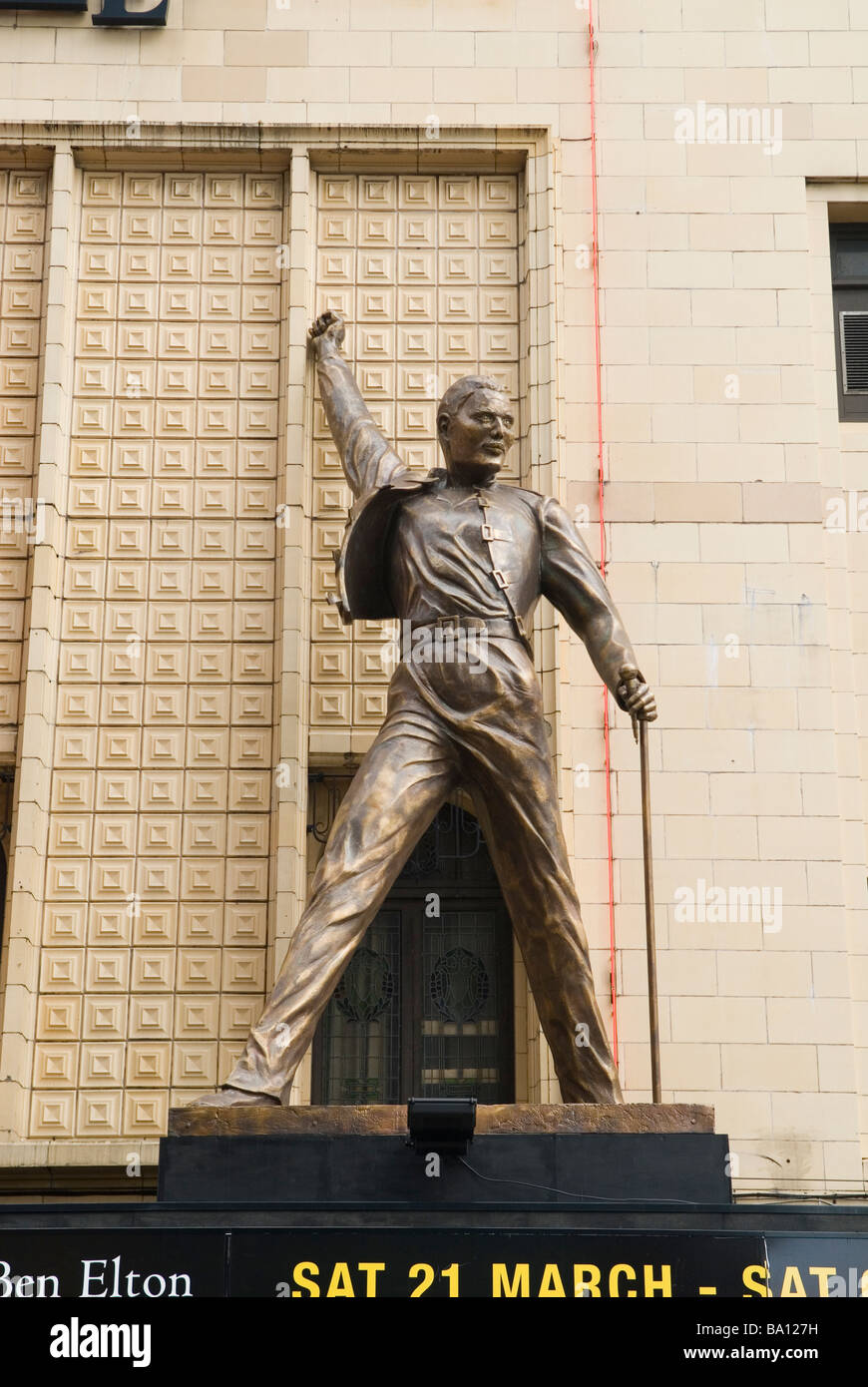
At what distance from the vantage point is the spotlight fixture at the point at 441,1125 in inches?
351

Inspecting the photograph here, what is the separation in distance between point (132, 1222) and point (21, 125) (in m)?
8.38

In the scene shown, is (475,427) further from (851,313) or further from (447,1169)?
(851,313)

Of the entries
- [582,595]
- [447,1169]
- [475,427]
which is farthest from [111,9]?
[447,1169]

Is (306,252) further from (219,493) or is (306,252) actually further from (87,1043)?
(87,1043)

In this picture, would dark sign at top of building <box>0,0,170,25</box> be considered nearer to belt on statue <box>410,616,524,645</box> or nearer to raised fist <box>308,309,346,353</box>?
raised fist <box>308,309,346,353</box>

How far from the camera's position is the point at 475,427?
1064 centimetres

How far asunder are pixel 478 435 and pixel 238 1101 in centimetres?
374

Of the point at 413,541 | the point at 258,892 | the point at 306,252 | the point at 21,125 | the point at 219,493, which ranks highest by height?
the point at 21,125

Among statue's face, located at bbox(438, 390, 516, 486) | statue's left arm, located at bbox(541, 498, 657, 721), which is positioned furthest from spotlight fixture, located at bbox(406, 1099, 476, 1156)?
statue's face, located at bbox(438, 390, 516, 486)

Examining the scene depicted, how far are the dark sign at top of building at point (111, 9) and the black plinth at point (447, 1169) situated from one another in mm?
8728

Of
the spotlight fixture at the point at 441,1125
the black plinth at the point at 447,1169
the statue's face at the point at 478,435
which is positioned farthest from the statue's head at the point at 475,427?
the black plinth at the point at 447,1169

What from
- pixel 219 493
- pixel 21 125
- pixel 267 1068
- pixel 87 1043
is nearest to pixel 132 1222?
pixel 267 1068

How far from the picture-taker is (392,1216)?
883cm
